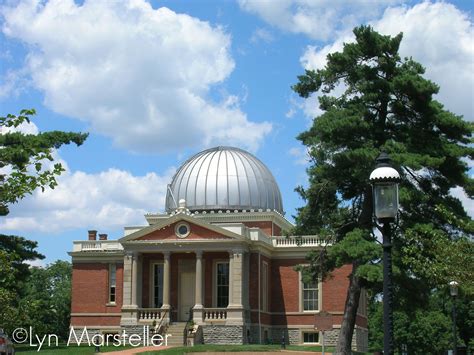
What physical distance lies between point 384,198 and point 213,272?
118 feet

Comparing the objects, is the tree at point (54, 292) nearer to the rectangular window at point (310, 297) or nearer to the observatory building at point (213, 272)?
the observatory building at point (213, 272)

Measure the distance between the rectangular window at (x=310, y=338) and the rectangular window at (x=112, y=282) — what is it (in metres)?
11.9

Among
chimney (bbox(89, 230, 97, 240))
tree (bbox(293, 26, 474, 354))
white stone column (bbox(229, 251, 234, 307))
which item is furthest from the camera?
Result: chimney (bbox(89, 230, 97, 240))

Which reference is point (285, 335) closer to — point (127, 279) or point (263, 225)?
point (263, 225)

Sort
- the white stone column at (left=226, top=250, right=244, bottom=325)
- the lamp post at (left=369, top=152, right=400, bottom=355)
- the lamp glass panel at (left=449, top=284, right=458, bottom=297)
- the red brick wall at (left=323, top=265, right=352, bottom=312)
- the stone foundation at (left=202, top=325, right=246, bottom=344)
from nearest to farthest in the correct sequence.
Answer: the lamp post at (left=369, top=152, right=400, bottom=355), the lamp glass panel at (left=449, top=284, right=458, bottom=297), the stone foundation at (left=202, top=325, right=246, bottom=344), the white stone column at (left=226, top=250, right=244, bottom=325), the red brick wall at (left=323, top=265, right=352, bottom=312)

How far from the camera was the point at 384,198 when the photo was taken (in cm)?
1269

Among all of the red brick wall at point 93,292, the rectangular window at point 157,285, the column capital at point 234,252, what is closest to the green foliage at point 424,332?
the red brick wall at point 93,292

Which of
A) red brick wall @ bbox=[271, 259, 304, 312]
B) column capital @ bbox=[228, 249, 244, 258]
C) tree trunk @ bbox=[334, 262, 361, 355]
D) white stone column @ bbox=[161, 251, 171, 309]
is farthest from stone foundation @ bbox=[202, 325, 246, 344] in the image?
tree trunk @ bbox=[334, 262, 361, 355]

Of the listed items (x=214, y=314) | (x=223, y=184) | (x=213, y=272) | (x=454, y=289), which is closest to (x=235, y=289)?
(x=214, y=314)

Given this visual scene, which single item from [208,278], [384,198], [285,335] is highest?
[208,278]

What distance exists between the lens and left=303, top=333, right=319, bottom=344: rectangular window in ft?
163

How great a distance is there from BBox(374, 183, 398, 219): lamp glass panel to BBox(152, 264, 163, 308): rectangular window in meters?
37.2

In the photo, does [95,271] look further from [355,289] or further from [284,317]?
[355,289]

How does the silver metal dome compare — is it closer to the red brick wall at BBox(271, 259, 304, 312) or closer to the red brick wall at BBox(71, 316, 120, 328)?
the red brick wall at BBox(271, 259, 304, 312)
